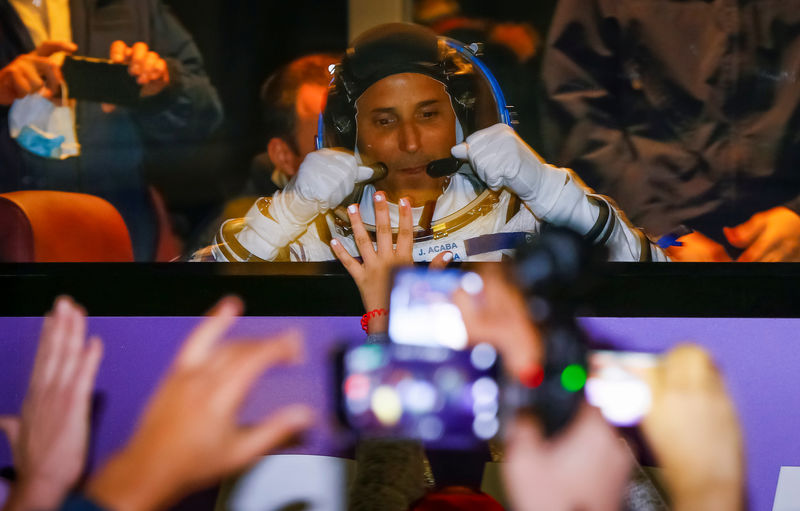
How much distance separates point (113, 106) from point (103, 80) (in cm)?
6

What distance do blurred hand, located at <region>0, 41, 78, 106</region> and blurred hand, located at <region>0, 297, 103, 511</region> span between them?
0.44 m

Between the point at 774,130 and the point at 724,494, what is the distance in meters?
0.68

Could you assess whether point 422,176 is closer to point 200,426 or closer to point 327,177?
point 327,177

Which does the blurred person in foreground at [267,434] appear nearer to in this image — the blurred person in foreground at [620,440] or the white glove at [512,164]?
the blurred person in foreground at [620,440]

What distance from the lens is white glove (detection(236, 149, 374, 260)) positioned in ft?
4.68

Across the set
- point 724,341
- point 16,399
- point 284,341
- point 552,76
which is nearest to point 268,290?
point 284,341

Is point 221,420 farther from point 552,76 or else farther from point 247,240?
point 552,76

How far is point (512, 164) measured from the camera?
1.39 metres

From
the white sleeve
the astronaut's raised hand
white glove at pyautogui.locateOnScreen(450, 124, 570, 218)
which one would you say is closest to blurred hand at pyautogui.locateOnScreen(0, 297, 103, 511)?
the astronaut's raised hand

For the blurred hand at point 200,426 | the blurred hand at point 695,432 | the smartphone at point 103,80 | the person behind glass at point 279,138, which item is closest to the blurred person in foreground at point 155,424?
the blurred hand at point 200,426

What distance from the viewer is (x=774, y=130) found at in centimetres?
139

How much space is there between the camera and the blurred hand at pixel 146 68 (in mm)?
1478

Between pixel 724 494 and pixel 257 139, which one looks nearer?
pixel 724 494

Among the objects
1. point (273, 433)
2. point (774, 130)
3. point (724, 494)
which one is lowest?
point (724, 494)
